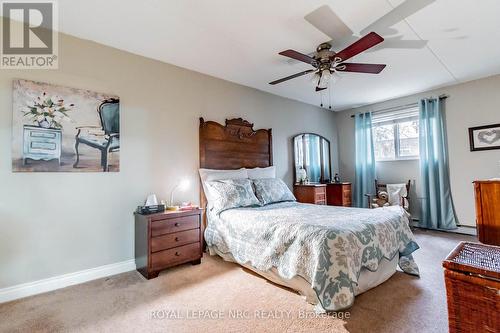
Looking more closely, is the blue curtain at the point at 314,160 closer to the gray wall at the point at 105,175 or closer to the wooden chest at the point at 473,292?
the gray wall at the point at 105,175

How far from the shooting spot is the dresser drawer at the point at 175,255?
99.8 inches

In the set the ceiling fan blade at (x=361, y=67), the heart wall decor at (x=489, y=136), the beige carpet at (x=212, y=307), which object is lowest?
the beige carpet at (x=212, y=307)

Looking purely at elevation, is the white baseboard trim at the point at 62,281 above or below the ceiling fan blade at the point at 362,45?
below

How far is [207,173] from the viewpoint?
3354 millimetres

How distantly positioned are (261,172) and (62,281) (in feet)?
9.10

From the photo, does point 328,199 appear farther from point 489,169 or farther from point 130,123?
point 130,123

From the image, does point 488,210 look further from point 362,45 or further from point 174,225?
point 174,225

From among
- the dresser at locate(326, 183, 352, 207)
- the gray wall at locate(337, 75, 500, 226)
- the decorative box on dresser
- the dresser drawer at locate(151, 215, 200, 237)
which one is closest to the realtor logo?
the dresser drawer at locate(151, 215, 200, 237)

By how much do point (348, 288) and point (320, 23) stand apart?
239 centimetres

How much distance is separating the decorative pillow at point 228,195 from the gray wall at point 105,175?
369mm

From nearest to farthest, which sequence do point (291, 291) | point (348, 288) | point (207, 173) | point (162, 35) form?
point (348, 288) < point (291, 291) < point (162, 35) < point (207, 173)

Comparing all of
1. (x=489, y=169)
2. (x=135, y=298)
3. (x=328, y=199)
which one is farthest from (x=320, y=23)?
(x=489, y=169)

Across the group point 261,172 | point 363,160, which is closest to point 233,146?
point 261,172

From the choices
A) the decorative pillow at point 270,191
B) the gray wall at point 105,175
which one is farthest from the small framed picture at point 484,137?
the gray wall at point 105,175
